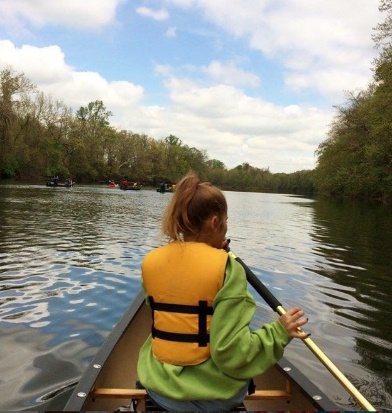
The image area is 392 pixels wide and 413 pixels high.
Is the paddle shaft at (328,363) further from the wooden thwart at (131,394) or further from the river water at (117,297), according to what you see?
the river water at (117,297)

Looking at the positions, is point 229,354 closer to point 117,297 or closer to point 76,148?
point 117,297

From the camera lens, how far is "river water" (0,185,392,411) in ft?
15.7

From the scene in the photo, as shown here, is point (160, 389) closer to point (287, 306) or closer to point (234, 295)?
point (234, 295)

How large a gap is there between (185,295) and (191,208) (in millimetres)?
430

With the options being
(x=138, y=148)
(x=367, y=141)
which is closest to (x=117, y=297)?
(x=367, y=141)

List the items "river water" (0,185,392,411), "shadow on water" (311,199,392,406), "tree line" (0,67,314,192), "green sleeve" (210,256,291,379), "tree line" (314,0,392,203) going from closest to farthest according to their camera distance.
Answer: "green sleeve" (210,256,291,379) < "river water" (0,185,392,411) < "shadow on water" (311,199,392,406) < "tree line" (314,0,392,203) < "tree line" (0,67,314,192)

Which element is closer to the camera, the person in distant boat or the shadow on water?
the person in distant boat

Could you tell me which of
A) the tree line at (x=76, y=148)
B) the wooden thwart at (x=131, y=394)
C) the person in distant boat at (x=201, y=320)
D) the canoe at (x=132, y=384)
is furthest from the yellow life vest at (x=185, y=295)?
the tree line at (x=76, y=148)

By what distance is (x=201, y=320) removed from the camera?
2.09 m

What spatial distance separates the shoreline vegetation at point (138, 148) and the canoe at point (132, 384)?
21.4 meters

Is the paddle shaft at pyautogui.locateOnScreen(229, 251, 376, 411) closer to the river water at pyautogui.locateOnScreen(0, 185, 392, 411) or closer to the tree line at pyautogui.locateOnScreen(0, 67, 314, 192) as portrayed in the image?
the river water at pyautogui.locateOnScreen(0, 185, 392, 411)

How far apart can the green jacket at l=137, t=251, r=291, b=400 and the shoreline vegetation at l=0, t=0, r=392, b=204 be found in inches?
911

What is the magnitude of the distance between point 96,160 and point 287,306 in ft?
242

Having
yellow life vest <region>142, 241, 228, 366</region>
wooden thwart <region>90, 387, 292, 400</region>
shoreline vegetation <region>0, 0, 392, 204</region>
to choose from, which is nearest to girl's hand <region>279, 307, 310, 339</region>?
yellow life vest <region>142, 241, 228, 366</region>
